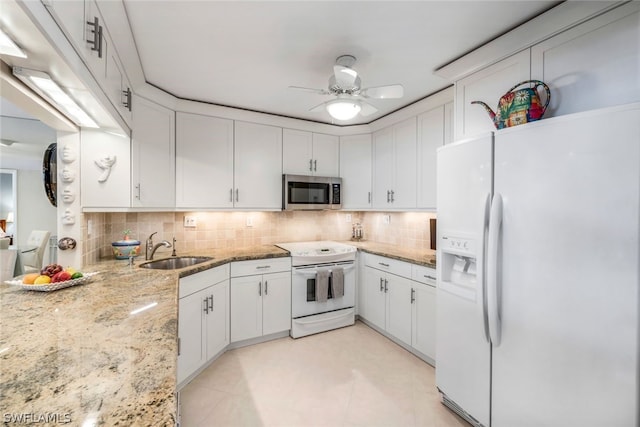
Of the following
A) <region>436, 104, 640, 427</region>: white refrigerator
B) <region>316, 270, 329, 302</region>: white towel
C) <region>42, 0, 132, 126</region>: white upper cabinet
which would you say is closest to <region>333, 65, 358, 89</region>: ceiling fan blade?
<region>436, 104, 640, 427</region>: white refrigerator

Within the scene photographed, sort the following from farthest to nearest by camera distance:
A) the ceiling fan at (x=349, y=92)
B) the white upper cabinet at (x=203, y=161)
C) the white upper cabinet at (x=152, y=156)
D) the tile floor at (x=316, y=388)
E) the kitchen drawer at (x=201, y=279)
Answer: the white upper cabinet at (x=203, y=161) < the white upper cabinet at (x=152, y=156) < the kitchen drawer at (x=201, y=279) < the ceiling fan at (x=349, y=92) < the tile floor at (x=316, y=388)

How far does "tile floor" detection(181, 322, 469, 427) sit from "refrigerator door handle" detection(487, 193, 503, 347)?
0.80m

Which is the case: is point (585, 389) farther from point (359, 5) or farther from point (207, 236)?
point (207, 236)

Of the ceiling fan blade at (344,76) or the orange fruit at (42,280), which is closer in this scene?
the orange fruit at (42,280)

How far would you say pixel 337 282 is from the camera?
2.95 metres

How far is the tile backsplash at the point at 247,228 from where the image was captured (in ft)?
8.20

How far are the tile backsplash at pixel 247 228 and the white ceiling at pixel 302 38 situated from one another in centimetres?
132

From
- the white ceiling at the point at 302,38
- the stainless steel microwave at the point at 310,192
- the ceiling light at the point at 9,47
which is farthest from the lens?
the stainless steel microwave at the point at 310,192

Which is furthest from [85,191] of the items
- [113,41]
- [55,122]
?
[113,41]

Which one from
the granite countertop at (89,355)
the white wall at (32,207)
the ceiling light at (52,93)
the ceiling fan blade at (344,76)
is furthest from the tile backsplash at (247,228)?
the ceiling fan blade at (344,76)

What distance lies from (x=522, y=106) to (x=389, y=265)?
68.8 inches

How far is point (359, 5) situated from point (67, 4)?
127 centimetres

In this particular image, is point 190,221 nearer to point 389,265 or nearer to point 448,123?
point 389,265

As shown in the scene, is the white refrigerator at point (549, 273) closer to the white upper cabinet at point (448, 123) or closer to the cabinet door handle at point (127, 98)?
the white upper cabinet at point (448, 123)
